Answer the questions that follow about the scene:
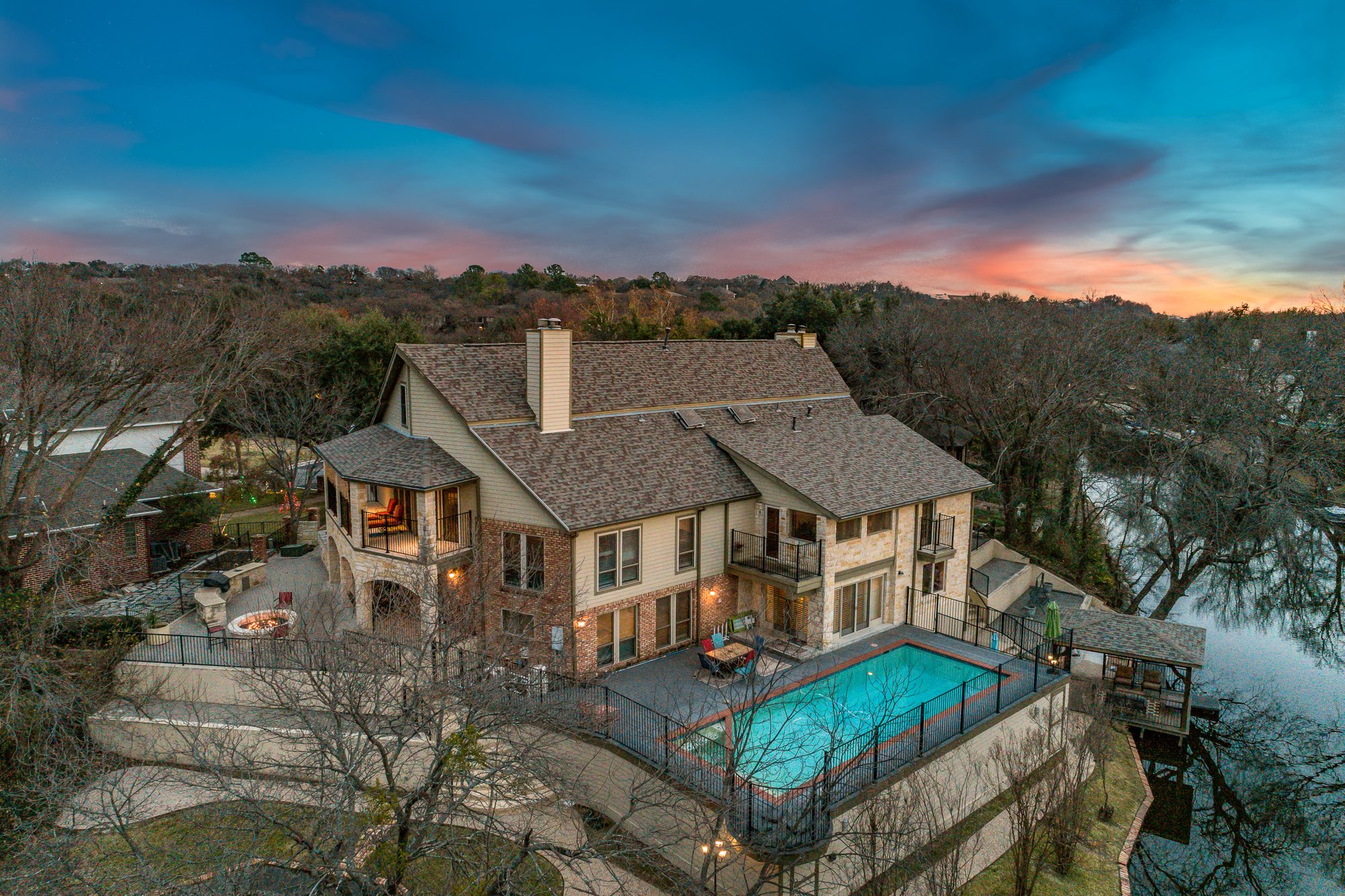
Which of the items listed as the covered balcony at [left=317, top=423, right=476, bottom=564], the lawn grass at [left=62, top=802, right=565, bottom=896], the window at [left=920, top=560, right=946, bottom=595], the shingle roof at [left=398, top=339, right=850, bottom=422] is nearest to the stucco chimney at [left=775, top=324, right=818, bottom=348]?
the shingle roof at [left=398, top=339, right=850, bottom=422]

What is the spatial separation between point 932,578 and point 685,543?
864 cm

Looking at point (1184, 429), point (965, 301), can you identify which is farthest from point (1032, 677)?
point (965, 301)

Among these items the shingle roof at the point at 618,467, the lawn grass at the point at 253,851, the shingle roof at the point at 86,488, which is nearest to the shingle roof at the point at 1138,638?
the shingle roof at the point at 618,467

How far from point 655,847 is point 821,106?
89.6 ft

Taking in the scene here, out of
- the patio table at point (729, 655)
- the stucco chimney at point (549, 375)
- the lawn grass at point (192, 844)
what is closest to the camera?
the lawn grass at point (192, 844)

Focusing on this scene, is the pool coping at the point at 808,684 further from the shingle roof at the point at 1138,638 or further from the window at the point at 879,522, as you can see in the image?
the shingle roof at the point at 1138,638

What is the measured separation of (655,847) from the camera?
1193 centimetres

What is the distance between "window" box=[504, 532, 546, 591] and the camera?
61.3 feet

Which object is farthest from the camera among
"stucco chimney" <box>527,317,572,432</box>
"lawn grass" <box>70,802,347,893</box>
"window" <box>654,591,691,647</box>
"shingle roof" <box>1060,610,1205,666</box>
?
"shingle roof" <box>1060,610,1205,666</box>

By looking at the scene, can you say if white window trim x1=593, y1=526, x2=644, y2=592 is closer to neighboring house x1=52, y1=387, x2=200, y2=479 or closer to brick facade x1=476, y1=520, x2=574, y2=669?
brick facade x1=476, y1=520, x2=574, y2=669

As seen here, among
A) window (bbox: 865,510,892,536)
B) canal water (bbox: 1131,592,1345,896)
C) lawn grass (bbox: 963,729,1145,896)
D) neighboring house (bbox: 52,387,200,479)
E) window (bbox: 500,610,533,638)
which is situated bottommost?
canal water (bbox: 1131,592,1345,896)

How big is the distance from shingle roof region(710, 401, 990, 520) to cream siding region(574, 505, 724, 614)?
2471mm

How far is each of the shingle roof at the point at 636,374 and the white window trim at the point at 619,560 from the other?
4.18m

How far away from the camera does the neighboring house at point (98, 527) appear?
21.7 m
